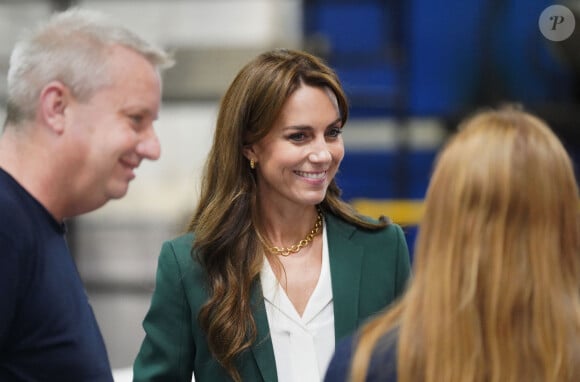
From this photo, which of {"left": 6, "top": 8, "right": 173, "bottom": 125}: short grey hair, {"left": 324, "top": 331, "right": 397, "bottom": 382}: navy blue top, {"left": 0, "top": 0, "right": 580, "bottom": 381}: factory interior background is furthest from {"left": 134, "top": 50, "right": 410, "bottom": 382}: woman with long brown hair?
{"left": 0, "top": 0, "right": 580, "bottom": 381}: factory interior background

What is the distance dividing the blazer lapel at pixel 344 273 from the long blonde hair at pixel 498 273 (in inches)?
25.4

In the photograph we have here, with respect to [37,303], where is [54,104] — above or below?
above

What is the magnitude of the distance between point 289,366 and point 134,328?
4815 millimetres

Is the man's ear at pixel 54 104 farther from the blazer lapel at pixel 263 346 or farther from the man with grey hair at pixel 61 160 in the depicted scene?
the blazer lapel at pixel 263 346

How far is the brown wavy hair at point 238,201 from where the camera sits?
80.0 inches

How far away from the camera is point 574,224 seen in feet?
4.61

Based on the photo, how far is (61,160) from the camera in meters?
1.75

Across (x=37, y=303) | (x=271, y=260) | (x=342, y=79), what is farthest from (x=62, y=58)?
(x=342, y=79)

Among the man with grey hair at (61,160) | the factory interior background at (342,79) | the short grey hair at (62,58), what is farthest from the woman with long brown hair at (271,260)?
the factory interior background at (342,79)

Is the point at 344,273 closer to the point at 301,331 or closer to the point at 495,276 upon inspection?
the point at 301,331

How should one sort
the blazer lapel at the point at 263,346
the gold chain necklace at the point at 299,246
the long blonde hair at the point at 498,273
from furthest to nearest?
the gold chain necklace at the point at 299,246 → the blazer lapel at the point at 263,346 → the long blonde hair at the point at 498,273

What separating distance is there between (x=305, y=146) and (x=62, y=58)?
0.58 meters

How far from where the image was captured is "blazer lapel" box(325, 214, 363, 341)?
2.05 m

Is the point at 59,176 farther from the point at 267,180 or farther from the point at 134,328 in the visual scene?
the point at 134,328
